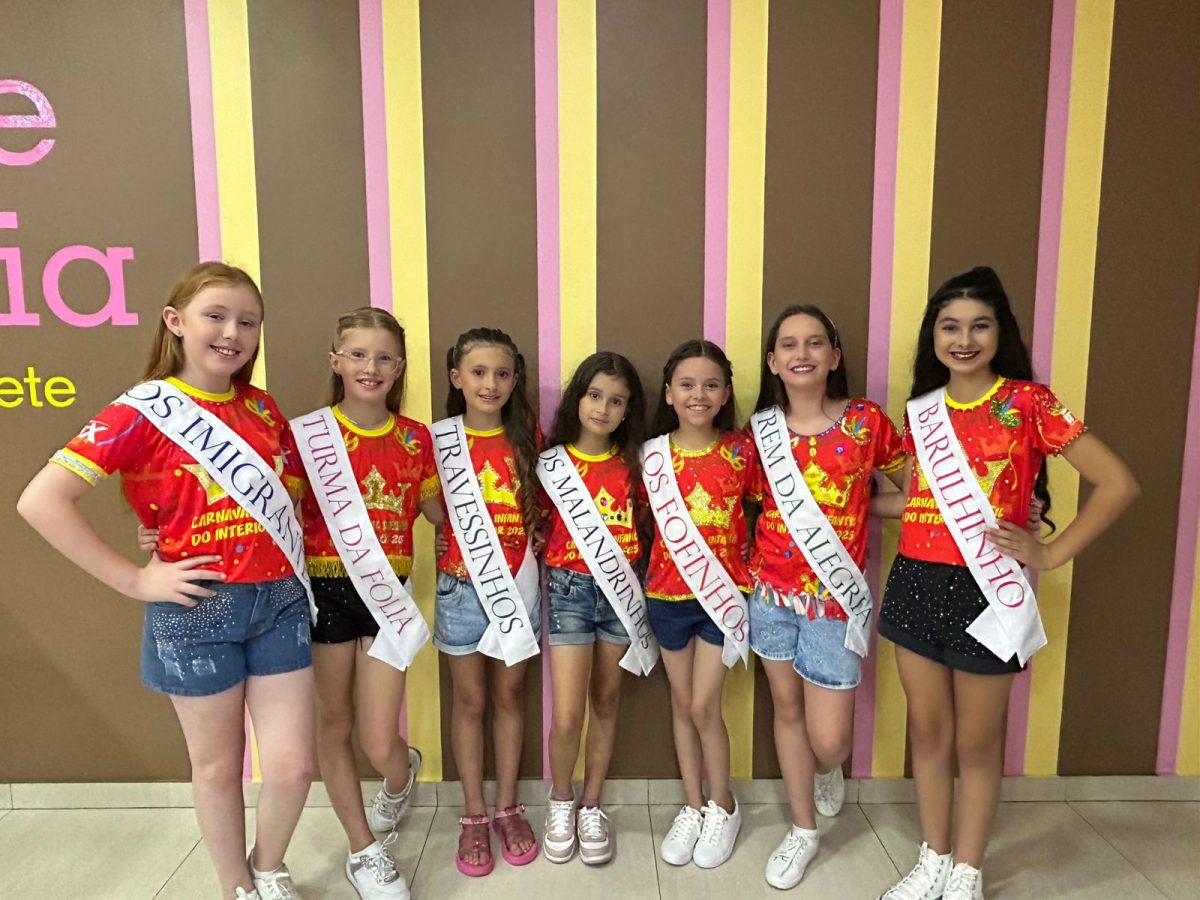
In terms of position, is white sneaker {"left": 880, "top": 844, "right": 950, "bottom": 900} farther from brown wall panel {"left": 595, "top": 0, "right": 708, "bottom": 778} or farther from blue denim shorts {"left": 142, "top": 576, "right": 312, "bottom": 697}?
blue denim shorts {"left": 142, "top": 576, "right": 312, "bottom": 697}

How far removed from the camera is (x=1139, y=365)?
2.15 m

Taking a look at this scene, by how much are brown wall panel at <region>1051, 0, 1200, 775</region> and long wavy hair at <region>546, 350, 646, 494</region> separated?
1.22 meters

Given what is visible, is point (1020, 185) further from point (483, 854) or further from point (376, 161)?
point (483, 854)

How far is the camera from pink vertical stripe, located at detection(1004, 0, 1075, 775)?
2.06 meters

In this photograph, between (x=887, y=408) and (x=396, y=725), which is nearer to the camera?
(x=396, y=725)

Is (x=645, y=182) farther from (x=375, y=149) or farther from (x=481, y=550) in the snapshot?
(x=481, y=550)

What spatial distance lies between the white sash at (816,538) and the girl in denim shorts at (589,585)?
37cm

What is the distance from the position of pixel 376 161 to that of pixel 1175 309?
7.48 feet

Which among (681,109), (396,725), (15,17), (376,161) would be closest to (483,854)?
(396,725)

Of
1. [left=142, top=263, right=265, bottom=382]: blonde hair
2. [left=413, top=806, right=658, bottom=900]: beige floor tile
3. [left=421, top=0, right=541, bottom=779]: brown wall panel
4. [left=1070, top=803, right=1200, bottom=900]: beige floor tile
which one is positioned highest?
[left=421, top=0, right=541, bottom=779]: brown wall panel

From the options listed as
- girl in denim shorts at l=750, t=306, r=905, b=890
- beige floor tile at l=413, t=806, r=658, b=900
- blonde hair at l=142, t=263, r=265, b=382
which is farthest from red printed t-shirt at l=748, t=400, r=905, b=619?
blonde hair at l=142, t=263, r=265, b=382

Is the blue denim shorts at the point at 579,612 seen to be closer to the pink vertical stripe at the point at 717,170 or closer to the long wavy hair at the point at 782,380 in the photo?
the long wavy hair at the point at 782,380

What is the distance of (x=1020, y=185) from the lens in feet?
6.89

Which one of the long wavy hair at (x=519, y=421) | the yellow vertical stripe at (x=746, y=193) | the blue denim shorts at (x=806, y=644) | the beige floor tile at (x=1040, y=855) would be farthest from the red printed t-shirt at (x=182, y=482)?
the beige floor tile at (x=1040, y=855)
